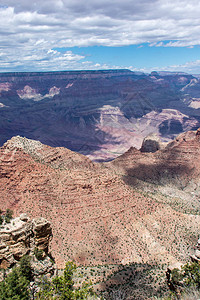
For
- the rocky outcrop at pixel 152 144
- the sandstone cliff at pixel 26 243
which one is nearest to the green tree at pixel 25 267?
the sandstone cliff at pixel 26 243

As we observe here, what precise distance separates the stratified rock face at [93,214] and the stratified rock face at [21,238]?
995 cm

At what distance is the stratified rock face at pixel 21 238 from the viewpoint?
2841 centimetres

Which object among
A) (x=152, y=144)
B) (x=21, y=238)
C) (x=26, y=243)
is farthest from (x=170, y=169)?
(x=21, y=238)

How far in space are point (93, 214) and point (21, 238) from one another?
20924mm

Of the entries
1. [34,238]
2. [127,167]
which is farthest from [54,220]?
[127,167]

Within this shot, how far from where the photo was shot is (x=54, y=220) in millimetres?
47031

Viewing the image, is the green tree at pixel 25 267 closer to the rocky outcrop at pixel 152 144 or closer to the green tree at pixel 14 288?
the green tree at pixel 14 288

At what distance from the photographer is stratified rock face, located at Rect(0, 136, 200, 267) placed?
44.4m

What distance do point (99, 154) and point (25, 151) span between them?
135663 mm

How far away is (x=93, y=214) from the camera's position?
1954 inches

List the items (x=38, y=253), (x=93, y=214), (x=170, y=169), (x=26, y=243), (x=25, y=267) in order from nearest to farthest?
(x=25, y=267) → (x=26, y=243) → (x=38, y=253) → (x=93, y=214) → (x=170, y=169)

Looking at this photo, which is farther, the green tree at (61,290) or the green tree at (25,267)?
the green tree at (25,267)

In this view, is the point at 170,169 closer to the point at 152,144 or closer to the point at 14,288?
the point at 152,144

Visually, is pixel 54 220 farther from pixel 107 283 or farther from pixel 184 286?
pixel 184 286
